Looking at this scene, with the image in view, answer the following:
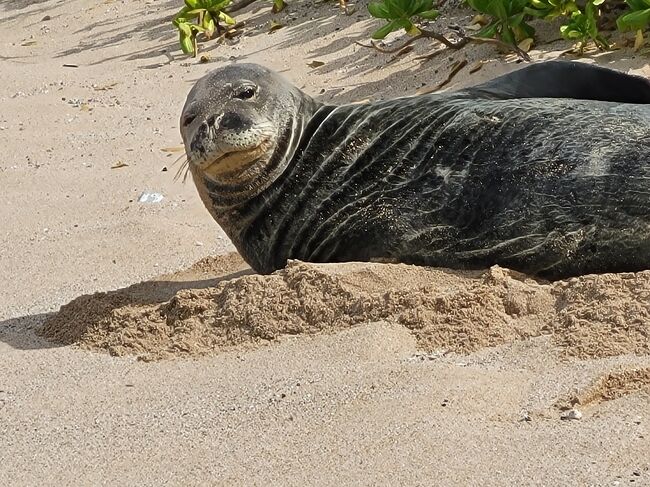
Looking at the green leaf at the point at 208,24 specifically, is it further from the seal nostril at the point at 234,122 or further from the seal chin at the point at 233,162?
the seal nostril at the point at 234,122

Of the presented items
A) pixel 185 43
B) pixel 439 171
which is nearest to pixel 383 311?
pixel 439 171

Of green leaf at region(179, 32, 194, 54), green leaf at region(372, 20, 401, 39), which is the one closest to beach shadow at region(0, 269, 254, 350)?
green leaf at region(372, 20, 401, 39)

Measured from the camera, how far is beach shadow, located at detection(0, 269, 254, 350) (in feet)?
17.5

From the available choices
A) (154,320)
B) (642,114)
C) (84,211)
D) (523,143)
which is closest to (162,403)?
(154,320)

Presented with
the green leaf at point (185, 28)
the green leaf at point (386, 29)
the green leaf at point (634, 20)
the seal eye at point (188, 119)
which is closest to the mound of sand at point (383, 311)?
the seal eye at point (188, 119)

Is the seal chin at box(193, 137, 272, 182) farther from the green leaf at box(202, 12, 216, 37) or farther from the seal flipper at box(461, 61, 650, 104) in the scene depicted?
the green leaf at box(202, 12, 216, 37)

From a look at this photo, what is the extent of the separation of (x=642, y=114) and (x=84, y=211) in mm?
3486

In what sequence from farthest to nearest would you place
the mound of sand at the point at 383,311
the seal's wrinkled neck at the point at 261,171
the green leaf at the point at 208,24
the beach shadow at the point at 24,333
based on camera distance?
1. the green leaf at the point at 208,24
2. the seal's wrinkled neck at the point at 261,171
3. the beach shadow at the point at 24,333
4. the mound of sand at the point at 383,311

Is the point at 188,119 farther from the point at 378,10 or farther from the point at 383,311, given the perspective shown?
the point at 378,10

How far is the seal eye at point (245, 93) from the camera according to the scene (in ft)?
18.2

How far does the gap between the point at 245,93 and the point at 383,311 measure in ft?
4.24

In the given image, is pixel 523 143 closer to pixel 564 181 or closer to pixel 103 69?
pixel 564 181

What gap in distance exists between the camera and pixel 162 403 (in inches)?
173

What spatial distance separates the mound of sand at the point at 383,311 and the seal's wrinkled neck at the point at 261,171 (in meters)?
0.52
